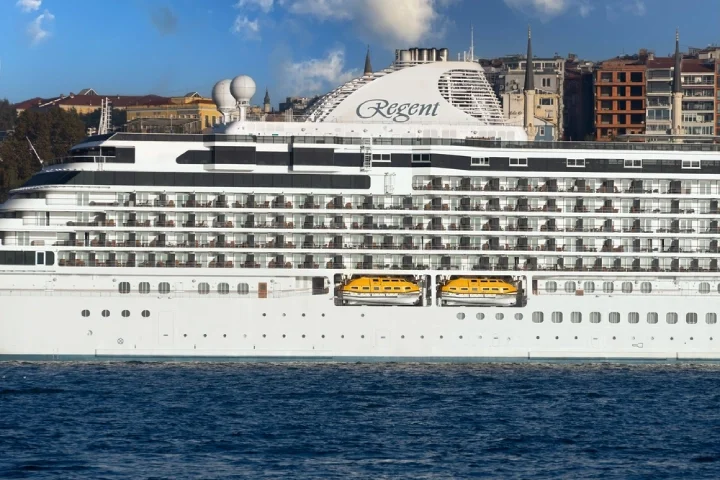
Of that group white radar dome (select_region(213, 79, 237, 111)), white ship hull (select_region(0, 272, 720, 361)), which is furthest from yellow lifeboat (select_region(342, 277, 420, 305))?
white radar dome (select_region(213, 79, 237, 111))

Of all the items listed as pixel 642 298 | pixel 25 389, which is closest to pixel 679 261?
pixel 642 298

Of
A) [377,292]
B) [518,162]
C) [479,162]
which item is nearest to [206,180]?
[377,292]

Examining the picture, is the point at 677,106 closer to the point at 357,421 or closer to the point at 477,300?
the point at 477,300

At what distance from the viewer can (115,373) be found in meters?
45.6

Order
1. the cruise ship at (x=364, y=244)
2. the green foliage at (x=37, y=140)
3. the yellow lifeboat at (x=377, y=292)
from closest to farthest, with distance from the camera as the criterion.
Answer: the cruise ship at (x=364, y=244)
the yellow lifeboat at (x=377, y=292)
the green foliage at (x=37, y=140)

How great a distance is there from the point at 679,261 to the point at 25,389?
22.5 metres

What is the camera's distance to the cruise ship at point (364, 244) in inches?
1900

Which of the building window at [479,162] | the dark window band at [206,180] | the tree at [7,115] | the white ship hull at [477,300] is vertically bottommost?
the white ship hull at [477,300]

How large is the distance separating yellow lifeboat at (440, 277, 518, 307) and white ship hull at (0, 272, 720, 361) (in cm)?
25

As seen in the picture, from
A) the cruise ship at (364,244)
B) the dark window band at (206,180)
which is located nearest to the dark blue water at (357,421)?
the cruise ship at (364,244)

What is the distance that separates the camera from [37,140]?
9856cm

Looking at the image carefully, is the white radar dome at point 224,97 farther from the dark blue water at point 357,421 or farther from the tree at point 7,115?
the tree at point 7,115

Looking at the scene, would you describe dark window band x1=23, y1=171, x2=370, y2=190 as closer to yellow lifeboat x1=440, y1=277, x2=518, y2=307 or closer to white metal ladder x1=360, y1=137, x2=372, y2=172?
white metal ladder x1=360, y1=137, x2=372, y2=172

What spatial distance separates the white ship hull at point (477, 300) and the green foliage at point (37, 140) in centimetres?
4888
